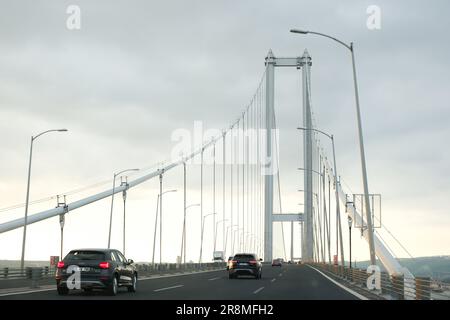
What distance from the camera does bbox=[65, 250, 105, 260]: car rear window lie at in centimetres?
2088

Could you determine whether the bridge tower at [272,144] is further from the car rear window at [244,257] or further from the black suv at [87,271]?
the black suv at [87,271]

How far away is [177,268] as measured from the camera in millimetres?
59531

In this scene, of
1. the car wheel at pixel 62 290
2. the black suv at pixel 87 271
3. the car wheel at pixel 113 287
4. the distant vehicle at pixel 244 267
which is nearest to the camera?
the black suv at pixel 87 271

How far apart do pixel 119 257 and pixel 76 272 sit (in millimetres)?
2284

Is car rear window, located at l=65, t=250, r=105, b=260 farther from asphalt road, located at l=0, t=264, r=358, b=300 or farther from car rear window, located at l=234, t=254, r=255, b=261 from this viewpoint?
car rear window, located at l=234, t=254, r=255, b=261

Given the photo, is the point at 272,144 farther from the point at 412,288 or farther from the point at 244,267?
the point at 412,288

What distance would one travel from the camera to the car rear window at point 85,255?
68.5 ft

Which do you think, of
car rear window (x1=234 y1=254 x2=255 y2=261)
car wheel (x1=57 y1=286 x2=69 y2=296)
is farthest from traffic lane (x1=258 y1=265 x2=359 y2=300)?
car rear window (x1=234 y1=254 x2=255 y2=261)

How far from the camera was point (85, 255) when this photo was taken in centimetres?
2100

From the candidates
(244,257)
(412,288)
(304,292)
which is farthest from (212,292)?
(244,257)

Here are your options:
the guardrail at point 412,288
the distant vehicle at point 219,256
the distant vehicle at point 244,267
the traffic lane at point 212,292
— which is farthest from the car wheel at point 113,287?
the distant vehicle at point 219,256
